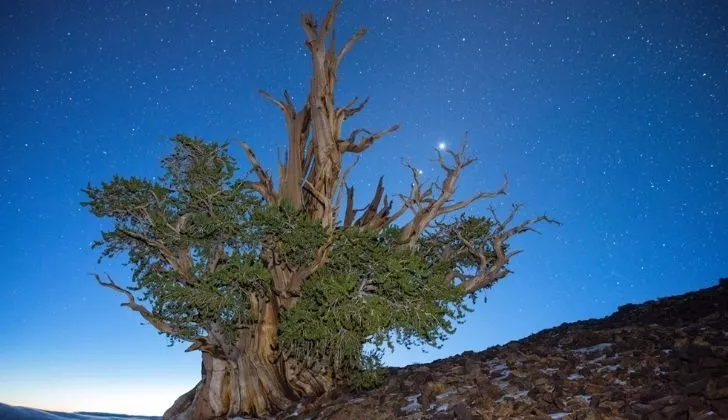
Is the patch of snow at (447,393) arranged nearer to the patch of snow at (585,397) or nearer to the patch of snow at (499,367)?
the patch of snow at (499,367)

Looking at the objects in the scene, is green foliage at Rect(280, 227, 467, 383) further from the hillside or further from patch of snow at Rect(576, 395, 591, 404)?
patch of snow at Rect(576, 395, 591, 404)

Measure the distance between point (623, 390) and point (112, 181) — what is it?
1452cm

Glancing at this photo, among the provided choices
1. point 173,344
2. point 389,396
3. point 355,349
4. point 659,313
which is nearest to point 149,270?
point 173,344

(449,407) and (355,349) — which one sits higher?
→ (355,349)

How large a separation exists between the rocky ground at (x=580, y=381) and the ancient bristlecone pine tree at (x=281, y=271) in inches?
59.9

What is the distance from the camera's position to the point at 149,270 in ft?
57.4

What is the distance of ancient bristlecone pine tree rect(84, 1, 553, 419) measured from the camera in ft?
48.1

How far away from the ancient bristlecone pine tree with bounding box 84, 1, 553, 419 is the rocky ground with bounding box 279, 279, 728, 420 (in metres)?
1.52

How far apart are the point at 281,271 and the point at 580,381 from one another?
9.31m

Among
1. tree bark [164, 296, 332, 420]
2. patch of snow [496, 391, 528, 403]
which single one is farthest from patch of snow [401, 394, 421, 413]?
tree bark [164, 296, 332, 420]

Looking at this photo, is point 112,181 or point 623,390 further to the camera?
point 112,181

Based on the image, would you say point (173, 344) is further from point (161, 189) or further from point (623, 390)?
point (623, 390)

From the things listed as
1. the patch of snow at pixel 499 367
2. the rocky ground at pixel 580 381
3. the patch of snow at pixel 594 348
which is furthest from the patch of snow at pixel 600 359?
the patch of snow at pixel 499 367

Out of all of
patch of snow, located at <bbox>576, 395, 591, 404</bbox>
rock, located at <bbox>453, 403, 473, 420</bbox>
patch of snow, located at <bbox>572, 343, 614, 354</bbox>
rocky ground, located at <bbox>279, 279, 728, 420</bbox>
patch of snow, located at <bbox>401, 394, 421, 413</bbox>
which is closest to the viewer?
rocky ground, located at <bbox>279, 279, 728, 420</bbox>
